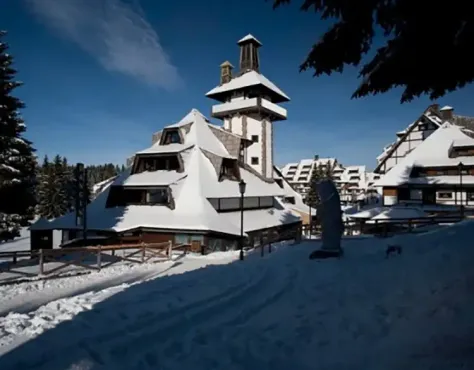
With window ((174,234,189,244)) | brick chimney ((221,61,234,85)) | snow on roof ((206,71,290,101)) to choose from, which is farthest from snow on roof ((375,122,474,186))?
brick chimney ((221,61,234,85))

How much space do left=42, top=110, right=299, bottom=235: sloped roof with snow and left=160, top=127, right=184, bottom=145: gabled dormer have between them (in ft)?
2.17

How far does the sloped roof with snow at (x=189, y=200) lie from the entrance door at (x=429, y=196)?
12895 mm

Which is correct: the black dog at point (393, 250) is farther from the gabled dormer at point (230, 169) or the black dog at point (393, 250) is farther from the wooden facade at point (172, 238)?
the gabled dormer at point (230, 169)

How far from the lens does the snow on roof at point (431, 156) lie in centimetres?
3188

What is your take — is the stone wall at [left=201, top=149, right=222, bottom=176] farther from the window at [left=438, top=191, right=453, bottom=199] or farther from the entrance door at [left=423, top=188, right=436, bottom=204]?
the window at [left=438, top=191, right=453, bottom=199]

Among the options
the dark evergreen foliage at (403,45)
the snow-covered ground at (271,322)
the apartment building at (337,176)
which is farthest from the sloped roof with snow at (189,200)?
the apartment building at (337,176)

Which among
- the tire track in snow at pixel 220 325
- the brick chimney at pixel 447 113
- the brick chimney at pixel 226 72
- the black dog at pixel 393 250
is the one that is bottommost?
the tire track in snow at pixel 220 325

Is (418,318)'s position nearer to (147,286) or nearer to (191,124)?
(147,286)

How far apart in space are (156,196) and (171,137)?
6.61m

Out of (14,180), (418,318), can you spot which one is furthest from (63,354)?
(14,180)

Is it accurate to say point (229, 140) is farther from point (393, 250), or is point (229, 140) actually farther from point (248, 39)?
point (393, 250)

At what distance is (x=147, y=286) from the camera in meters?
9.35

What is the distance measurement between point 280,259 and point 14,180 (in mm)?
15173

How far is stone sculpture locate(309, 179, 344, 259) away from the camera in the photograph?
12344 millimetres
